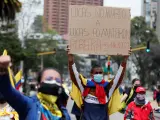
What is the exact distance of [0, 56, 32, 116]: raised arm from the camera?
10.9ft

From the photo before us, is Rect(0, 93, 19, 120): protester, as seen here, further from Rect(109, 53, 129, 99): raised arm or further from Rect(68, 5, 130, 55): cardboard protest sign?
Rect(68, 5, 130, 55): cardboard protest sign

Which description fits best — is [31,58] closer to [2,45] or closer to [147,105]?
[2,45]

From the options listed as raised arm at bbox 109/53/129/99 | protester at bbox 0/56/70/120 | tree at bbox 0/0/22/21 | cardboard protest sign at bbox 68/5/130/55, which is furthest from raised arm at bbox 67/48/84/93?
tree at bbox 0/0/22/21

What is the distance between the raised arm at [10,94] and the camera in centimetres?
333

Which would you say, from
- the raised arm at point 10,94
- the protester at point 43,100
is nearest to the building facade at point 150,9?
the protester at point 43,100

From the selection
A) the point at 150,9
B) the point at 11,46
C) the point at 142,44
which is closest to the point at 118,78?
the point at 11,46

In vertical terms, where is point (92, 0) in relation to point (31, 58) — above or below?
above

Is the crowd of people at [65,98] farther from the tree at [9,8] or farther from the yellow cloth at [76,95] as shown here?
the tree at [9,8]

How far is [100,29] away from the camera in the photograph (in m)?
7.43

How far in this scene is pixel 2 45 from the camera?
3397 cm

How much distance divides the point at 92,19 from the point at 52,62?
78.3 metres

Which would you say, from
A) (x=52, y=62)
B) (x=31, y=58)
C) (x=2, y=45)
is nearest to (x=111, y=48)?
(x=2, y=45)

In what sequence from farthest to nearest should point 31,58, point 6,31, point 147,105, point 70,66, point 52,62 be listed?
point 52,62 < point 31,58 < point 6,31 < point 147,105 < point 70,66

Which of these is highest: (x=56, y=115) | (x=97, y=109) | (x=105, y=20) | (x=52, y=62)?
(x=105, y=20)
